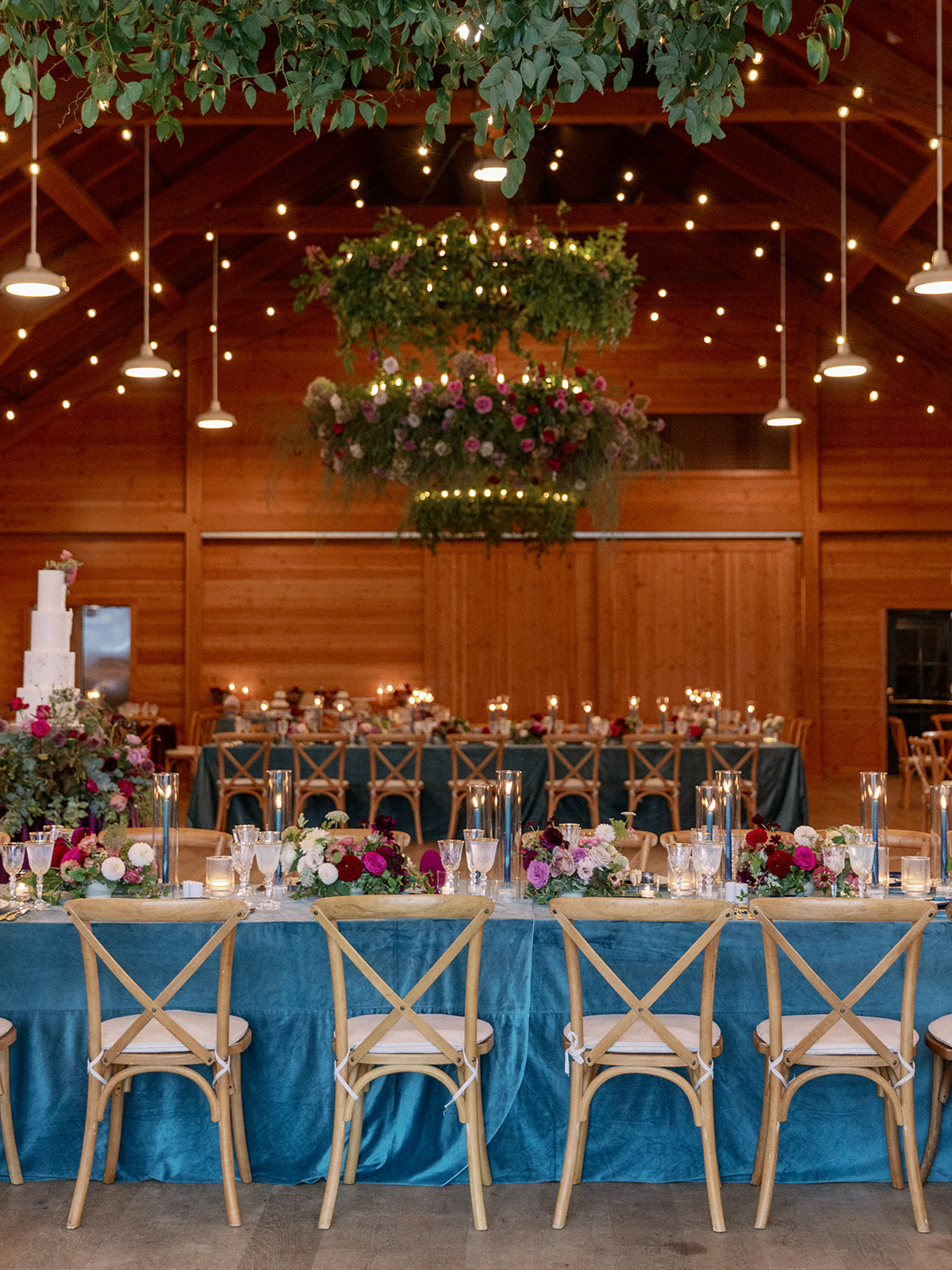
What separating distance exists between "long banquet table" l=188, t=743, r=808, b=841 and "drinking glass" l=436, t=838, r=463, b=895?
17.3 feet

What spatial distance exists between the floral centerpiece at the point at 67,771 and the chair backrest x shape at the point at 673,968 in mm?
2822

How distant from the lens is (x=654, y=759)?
9.66 m

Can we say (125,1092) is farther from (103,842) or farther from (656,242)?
(656,242)

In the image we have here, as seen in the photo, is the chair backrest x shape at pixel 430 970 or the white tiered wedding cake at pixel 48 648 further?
the white tiered wedding cake at pixel 48 648

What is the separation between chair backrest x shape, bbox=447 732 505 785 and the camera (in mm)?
9352

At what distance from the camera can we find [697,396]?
14.6 metres

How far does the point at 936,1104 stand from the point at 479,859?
1.50 metres

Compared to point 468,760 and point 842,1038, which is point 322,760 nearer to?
point 468,760

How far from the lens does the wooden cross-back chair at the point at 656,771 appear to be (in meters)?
9.38

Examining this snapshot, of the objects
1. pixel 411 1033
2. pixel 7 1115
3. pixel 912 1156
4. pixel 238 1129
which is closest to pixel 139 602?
pixel 7 1115

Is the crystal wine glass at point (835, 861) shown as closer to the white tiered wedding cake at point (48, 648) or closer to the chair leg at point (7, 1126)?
the chair leg at point (7, 1126)

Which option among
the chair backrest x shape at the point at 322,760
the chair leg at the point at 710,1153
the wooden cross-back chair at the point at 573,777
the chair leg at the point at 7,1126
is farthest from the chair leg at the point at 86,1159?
the wooden cross-back chair at the point at 573,777

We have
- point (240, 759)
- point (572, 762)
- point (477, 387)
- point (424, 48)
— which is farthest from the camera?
point (572, 762)

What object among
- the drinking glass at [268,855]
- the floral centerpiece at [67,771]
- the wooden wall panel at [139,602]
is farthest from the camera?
the wooden wall panel at [139,602]
